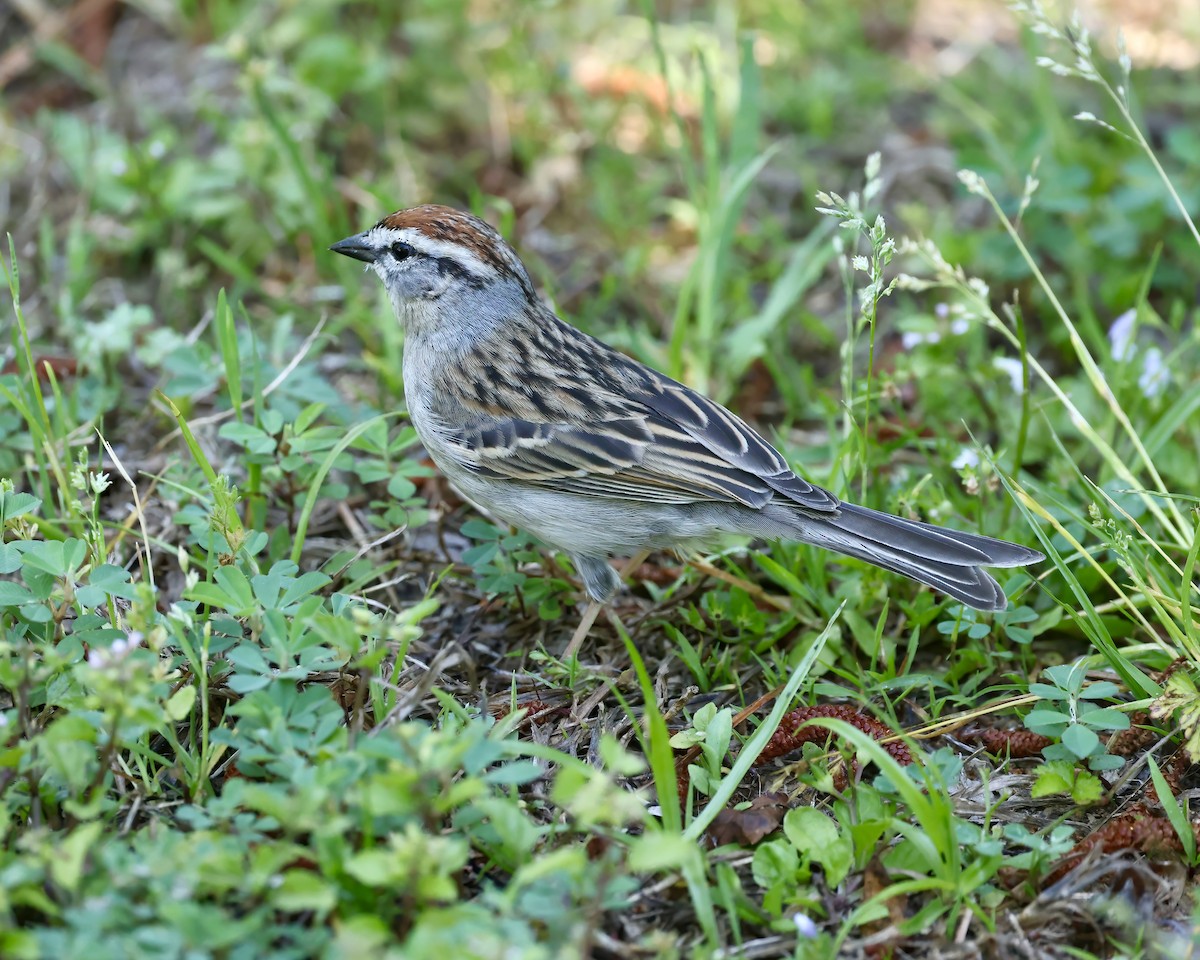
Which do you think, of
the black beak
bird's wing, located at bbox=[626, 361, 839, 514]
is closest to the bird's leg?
bird's wing, located at bbox=[626, 361, 839, 514]

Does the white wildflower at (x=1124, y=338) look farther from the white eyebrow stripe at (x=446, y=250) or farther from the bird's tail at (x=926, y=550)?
the white eyebrow stripe at (x=446, y=250)

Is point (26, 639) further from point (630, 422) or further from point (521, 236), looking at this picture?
point (521, 236)

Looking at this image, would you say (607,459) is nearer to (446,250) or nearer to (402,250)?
(446,250)

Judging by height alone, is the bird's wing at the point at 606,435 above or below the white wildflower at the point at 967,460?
above

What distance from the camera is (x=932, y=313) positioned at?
6.45 m

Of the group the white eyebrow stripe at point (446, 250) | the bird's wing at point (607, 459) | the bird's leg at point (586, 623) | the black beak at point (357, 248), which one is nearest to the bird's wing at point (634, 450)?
the bird's wing at point (607, 459)

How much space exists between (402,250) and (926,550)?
238 cm

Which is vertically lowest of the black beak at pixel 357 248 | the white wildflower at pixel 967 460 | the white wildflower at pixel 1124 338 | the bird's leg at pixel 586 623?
the bird's leg at pixel 586 623

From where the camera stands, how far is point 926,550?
415 centimetres

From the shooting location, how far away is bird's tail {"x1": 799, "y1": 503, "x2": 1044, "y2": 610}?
4.08m

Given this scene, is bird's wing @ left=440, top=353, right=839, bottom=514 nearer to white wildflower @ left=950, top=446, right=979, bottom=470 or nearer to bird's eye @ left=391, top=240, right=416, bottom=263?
white wildflower @ left=950, top=446, right=979, bottom=470

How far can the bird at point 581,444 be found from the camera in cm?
427

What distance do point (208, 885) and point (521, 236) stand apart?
4.72 metres

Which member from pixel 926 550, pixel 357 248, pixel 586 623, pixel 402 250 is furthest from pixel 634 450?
pixel 357 248
